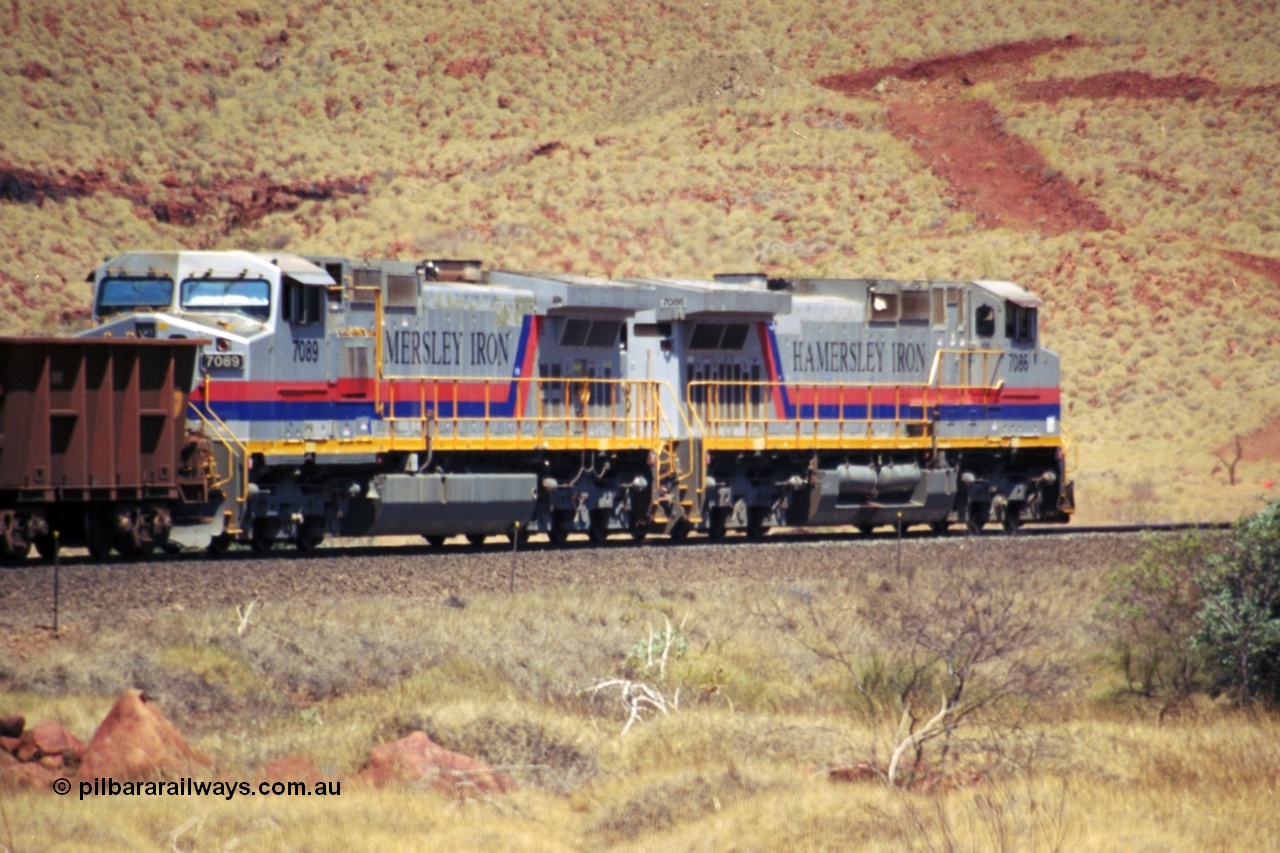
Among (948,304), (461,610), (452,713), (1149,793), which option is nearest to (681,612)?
(461,610)

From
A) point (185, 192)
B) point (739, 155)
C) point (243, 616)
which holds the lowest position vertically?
point (243, 616)

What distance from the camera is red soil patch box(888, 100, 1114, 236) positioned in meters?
57.7

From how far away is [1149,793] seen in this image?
13.0m

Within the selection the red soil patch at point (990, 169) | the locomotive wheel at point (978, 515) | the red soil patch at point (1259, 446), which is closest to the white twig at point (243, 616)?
the locomotive wheel at point (978, 515)

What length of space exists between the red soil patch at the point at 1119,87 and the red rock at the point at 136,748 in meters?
57.4

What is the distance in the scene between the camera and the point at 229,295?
2080 cm

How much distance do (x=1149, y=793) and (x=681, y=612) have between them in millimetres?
6888

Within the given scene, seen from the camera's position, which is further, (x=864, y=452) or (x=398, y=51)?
(x=398, y=51)

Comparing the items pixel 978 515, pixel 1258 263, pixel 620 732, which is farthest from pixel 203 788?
pixel 1258 263

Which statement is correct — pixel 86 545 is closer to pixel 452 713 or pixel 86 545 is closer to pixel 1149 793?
pixel 452 713

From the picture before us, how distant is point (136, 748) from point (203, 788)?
0.64m

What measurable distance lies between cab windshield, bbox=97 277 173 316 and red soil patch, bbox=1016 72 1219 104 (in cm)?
5035

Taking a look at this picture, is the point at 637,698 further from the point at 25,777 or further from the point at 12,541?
the point at 12,541

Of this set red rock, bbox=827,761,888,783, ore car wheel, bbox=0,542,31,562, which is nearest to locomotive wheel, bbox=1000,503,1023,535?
red rock, bbox=827,761,888,783
